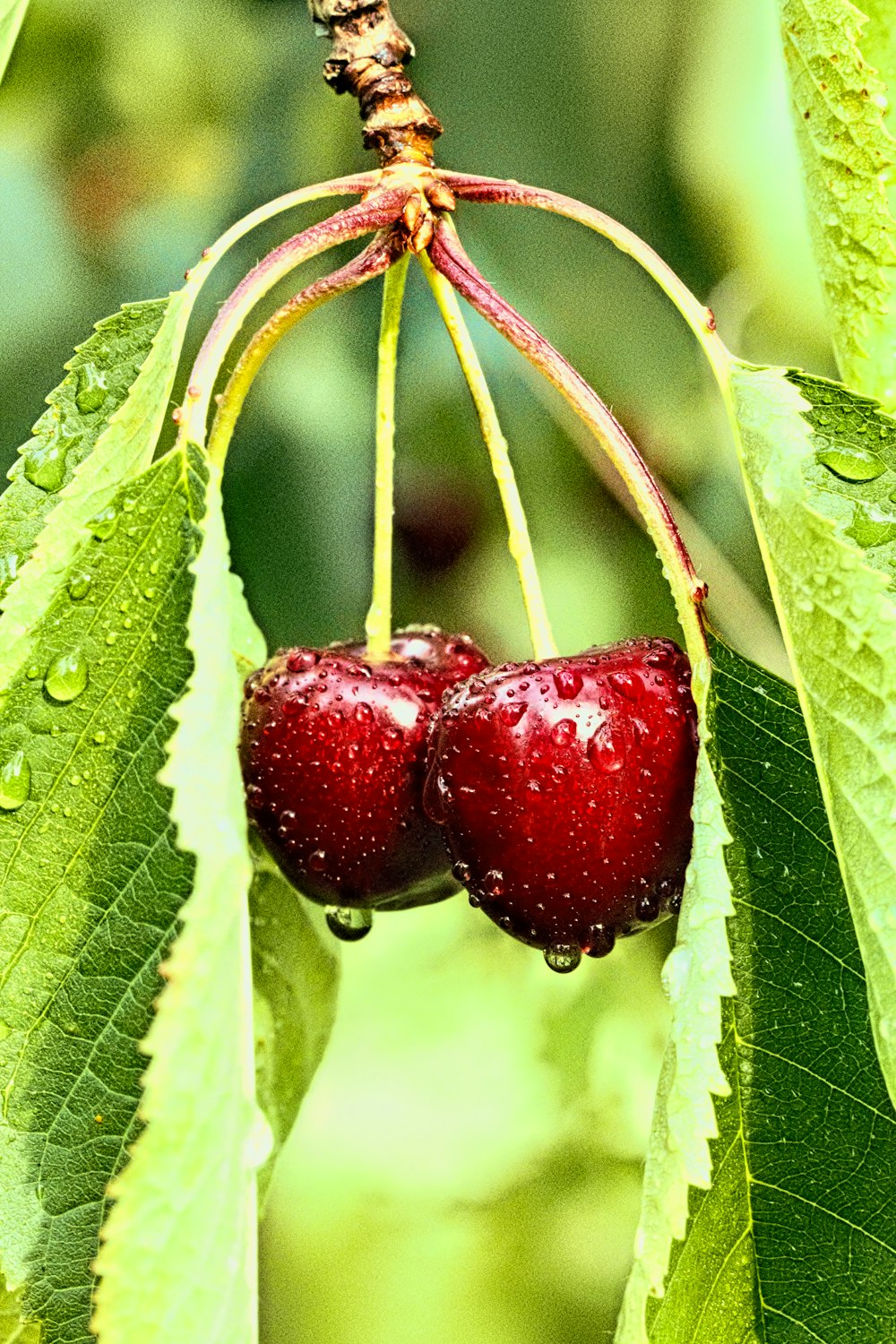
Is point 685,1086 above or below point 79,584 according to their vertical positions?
below

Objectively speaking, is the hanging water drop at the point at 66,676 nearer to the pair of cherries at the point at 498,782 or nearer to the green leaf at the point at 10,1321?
the pair of cherries at the point at 498,782

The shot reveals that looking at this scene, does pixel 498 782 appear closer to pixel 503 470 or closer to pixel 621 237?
pixel 503 470

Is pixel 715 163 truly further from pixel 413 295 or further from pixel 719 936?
pixel 719 936

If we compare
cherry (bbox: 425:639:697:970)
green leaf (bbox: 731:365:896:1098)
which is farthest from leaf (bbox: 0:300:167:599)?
green leaf (bbox: 731:365:896:1098)

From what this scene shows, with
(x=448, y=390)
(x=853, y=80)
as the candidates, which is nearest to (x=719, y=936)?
(x=853, y=80)

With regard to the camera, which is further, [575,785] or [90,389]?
[90,389]

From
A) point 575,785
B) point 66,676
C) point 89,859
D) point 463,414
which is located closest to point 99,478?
point 66,676

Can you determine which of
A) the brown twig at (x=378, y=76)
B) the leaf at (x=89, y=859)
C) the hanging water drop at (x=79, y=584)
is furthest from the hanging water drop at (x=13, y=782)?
the brown twig at (x=378, y=76)
